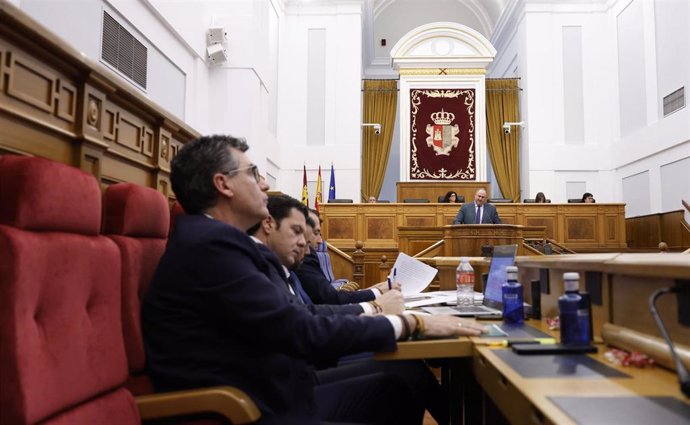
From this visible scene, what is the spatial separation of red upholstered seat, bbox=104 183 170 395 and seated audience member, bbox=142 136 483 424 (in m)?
0.04

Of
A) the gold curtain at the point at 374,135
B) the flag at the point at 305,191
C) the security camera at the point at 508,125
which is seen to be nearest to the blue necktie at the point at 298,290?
the flag at the point at 305,191

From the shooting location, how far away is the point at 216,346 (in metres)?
1.25

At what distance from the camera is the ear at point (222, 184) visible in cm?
142

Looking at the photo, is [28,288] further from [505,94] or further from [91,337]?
[505,94]

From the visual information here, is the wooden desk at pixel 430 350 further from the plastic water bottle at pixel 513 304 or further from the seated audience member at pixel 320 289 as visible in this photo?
the seated audience member at pixel 320 289

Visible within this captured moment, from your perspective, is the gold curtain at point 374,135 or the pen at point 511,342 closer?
the pen at point 511,342

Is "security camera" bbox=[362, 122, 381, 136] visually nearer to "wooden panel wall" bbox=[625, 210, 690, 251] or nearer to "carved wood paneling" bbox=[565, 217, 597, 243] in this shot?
"carved wood paneling" bbox=[565, 217, 597, 243]

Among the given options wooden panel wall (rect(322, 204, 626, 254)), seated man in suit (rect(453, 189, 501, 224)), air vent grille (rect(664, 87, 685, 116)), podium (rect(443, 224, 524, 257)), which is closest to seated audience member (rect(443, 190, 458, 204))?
wooden panel wall (rect(322, 204, 626, 254))

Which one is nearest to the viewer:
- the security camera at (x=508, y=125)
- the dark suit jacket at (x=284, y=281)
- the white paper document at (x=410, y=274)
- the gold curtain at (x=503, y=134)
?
the dark suit jacket at (x=284, y=281)

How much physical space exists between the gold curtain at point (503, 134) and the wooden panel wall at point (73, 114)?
8.69m

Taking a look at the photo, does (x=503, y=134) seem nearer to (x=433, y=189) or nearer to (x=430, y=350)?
(x=433, y=189)

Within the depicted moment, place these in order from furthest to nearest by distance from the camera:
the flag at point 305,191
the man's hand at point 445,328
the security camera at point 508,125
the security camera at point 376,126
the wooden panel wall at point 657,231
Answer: the security camera at point 376,126
the security camera at point 508,125
the flag at point 305,191
the wooden panel wall at point 657,231
the man's hand at point 445,328

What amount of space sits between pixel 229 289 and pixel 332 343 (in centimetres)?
26

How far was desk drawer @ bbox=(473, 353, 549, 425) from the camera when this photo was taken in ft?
2.79
